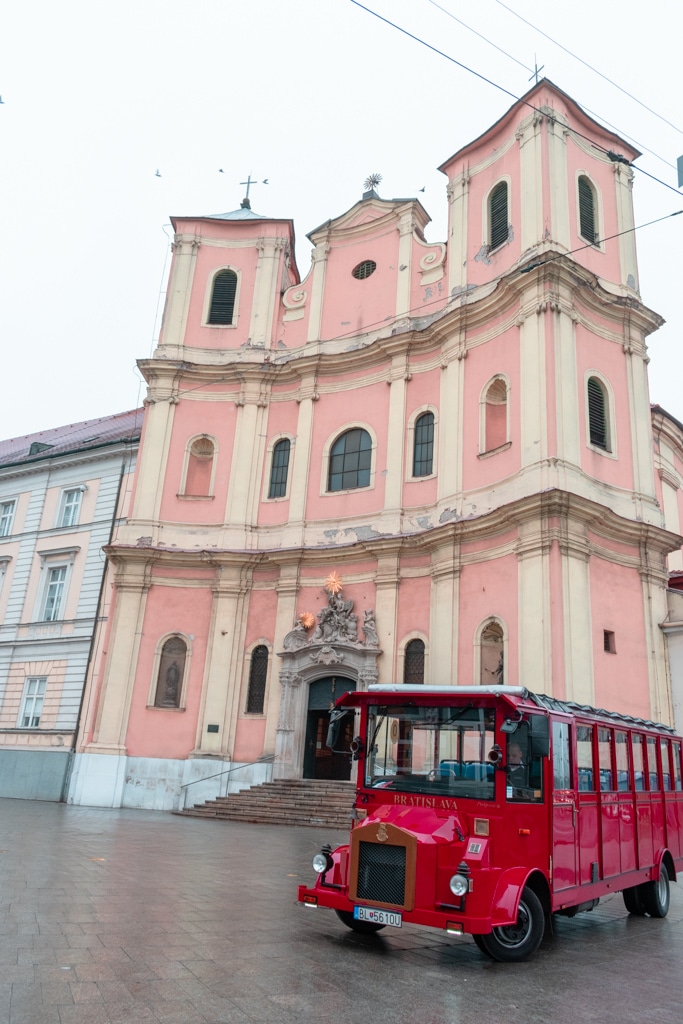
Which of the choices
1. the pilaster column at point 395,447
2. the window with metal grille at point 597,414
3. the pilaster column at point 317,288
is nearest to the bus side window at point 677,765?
the window with metal grille at point 597,414

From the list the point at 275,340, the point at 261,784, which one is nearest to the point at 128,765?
the point at 261,784

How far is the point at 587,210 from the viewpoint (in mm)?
21594

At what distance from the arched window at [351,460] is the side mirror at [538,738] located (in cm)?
1585

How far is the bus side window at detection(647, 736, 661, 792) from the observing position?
32.6ft

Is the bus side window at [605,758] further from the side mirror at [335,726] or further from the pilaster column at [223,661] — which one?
the pilaster column at [223,661]

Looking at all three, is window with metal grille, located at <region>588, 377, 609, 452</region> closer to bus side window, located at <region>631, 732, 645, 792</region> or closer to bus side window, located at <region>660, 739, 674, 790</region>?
bus side window, located at <region>660, 739, 674, 790</region>

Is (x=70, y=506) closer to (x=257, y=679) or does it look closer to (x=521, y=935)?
(x=257, y=679)

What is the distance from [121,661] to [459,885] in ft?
58.0

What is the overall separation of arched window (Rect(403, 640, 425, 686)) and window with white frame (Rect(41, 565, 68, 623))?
12501mm

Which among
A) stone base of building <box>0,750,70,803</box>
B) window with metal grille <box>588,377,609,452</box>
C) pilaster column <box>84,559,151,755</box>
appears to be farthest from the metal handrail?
window with metal grille <box>588,377,609,452</box>

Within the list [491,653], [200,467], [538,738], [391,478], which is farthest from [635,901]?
[200,467]

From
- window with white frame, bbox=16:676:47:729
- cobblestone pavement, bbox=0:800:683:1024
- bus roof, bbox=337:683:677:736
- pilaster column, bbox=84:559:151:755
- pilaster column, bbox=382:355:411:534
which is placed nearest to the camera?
cobblestone pavement, bbox=0:800:683:1024

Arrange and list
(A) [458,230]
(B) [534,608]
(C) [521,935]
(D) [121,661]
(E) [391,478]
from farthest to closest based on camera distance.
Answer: (A) [458,230]
(D) [121,661]
(E) [391,478]
(B) [534,608]
(C) [521,935]

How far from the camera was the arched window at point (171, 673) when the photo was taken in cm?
2266
